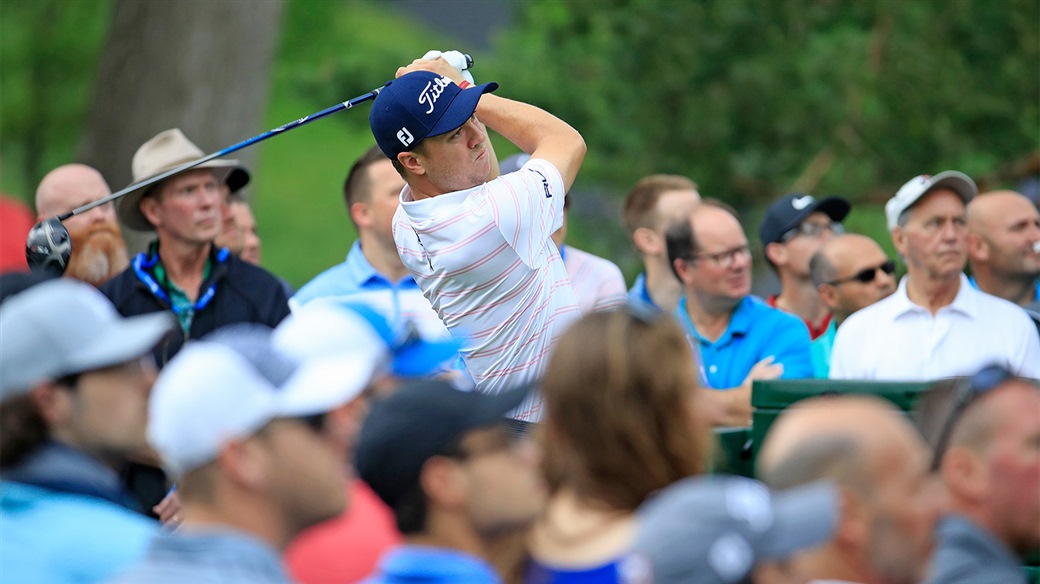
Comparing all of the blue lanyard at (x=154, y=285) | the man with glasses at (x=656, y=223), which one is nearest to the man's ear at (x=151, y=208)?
the blue lanyard at (x=154, y=285)

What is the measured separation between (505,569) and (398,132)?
2210 millimetres

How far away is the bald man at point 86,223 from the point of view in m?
7.44

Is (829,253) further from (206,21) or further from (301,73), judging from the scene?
(301,73)

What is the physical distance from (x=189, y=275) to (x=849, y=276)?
132 inches

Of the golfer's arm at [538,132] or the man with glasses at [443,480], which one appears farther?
the golfer's arm at [538,132]

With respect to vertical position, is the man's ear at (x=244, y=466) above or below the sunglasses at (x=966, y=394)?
above

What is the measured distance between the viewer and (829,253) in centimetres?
824

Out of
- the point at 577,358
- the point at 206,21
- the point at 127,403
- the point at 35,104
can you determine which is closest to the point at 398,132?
the point at 127,403

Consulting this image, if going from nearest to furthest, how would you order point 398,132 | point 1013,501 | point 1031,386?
1. point 1013,501
2. point 1031,386
3. point 398,132

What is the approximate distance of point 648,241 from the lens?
8547mm

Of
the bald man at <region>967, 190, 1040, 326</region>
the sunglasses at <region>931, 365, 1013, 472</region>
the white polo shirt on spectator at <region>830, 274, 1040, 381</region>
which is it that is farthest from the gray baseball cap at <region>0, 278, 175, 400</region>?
the bald man at <region>967, 190, 1040, 326</region>

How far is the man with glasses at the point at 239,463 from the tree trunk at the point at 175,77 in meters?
7.76

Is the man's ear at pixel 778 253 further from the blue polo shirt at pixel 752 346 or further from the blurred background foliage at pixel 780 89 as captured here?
the blurred background foliage at pixel 780 89

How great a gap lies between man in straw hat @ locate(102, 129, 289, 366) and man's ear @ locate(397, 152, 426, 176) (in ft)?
5.70
